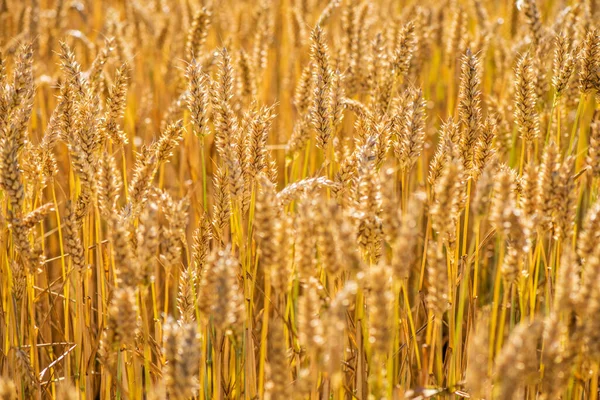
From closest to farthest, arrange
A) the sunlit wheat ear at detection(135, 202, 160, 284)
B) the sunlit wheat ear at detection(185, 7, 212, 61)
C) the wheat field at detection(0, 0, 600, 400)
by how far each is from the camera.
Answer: the wheat field at detection(0, 0, 600, 400) → the sunlit wheat ear at detection(135, 202, 160, 284) → the sunlit wheat ear at detection(185, 7, 212, 61)

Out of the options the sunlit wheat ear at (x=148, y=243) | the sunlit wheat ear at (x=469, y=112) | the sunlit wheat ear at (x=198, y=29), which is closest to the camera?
the sunlit wheat ear at (x=148, y=243)

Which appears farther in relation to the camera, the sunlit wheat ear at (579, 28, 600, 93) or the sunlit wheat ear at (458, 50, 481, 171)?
the sunlit wheat ear at (579, 28, 600, 93)

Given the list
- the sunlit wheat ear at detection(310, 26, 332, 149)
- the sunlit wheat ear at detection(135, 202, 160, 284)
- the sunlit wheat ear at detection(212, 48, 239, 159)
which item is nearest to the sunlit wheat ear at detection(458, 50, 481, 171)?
the sunlit wheat ear at detection(310, 26, 332, 149)

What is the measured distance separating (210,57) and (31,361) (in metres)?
1.52

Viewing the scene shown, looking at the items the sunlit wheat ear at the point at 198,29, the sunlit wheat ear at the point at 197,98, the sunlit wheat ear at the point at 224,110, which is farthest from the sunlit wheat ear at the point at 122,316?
the sunlit wheat ear at the point at 198,29

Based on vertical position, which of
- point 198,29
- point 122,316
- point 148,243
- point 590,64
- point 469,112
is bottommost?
point 122,316

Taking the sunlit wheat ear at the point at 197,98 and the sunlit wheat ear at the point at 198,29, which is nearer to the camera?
the sunlit wheat ear at the point at 197,98

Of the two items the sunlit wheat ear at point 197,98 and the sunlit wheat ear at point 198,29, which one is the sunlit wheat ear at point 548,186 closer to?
the sunlit wheat ear at point 197,98

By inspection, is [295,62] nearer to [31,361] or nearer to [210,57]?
[210,57]

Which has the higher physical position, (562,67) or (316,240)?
(562,67)

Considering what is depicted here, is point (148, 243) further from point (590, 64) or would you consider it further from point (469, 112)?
point (590, 64)

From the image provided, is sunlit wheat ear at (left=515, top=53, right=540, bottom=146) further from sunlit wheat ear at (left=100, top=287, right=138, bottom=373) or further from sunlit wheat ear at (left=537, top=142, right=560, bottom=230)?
sunlit wheat ear at (left=100, top=287, right=138, bottom=373)

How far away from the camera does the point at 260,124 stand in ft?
6.01

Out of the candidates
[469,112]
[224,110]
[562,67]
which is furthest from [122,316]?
[562,67]
